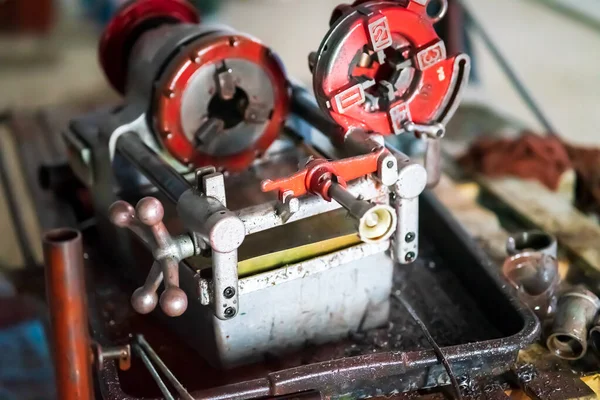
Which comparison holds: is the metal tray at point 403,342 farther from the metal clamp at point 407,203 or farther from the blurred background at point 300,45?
the blurred background at point 300,45

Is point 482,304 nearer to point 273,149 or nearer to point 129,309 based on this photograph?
point 273,149

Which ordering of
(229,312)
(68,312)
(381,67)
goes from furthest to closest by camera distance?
(381,67), (229,312), (68,312)

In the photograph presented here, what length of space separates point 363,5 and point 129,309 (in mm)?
562

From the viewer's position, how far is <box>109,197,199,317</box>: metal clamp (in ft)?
2.64

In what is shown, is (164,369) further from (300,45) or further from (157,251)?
(300,45)

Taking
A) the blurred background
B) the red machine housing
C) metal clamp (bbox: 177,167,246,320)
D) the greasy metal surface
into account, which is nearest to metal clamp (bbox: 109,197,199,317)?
metal clamp (bbox: 177,167,246,320)

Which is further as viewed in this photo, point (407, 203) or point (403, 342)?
point (403, 342)

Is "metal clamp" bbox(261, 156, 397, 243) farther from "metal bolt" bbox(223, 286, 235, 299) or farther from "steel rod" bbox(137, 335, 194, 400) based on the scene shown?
"steel rod" bbox(137, 335, 194, 400)

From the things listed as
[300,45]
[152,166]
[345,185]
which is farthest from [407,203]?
[300,45]

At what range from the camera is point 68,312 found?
2.48 feet

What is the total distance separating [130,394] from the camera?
93 cm

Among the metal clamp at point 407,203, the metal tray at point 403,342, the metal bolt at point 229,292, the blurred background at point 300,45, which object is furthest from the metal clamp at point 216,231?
the blurred background at point 300,45

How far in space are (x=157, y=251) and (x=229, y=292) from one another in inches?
3.8

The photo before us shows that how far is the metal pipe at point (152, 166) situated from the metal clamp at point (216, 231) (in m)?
0.07
